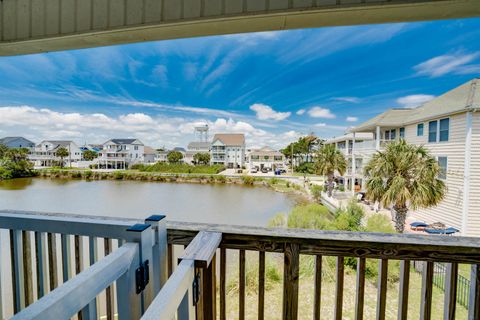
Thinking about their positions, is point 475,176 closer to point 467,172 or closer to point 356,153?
point 467,172

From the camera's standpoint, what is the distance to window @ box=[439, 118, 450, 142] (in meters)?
6.44

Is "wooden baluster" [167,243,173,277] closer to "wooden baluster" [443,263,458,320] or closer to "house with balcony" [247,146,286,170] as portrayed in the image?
"wooden baluster" [443,263,458,320]

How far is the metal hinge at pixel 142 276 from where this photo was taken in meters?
0.78

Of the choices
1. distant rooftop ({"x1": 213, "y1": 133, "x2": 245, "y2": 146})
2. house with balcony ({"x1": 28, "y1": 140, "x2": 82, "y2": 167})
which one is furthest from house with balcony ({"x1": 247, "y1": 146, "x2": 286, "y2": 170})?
house with balcony ({"x1": 28, "y1": 140, "x2": 82, "y2": 167})

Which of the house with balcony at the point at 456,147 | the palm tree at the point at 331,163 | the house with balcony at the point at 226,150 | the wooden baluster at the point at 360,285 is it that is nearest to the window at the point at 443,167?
the house with balcony at the point at 456,147

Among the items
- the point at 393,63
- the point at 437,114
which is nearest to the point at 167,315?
the point at 393,63

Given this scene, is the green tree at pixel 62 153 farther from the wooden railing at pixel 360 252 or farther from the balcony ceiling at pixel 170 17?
the wooden railing at pixel 360 252

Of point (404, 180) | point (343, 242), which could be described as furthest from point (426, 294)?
point (404, 180)

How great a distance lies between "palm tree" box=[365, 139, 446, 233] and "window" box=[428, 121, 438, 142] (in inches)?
39.0

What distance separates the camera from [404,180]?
20.2 feet

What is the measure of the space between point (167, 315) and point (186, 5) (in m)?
1.26

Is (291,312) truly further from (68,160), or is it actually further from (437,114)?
(68,160)

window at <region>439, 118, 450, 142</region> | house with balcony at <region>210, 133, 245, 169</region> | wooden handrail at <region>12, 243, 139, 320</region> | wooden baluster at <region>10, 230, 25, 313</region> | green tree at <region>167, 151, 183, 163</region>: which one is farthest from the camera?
house with balcony at <region>210, 133, 245, 169</region>

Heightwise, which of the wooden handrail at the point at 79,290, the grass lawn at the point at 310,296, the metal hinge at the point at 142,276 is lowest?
the grass lawn at the point at 310,296
